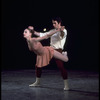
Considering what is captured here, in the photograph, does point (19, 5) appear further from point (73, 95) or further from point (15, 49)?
point (73, 95)

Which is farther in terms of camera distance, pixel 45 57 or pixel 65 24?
pixel 65 24

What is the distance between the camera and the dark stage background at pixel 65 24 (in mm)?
8500

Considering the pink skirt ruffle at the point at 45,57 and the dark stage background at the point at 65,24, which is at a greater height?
the dark stage background at the point at 65,24

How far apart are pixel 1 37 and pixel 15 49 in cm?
58

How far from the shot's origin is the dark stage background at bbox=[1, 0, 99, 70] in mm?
8500

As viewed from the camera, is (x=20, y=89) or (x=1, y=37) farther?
(x=1, y=37)

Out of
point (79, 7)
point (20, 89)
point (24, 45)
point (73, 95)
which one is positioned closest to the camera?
point (73, 95)

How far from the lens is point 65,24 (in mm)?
8484

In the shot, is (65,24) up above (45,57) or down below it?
above

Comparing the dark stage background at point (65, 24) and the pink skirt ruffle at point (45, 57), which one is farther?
the dark stage background at point (65, 24)

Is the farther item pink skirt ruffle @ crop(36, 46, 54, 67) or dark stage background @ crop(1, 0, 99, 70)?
dark stage background @ crop(1, 0, 99, 70)

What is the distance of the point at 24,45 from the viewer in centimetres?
908

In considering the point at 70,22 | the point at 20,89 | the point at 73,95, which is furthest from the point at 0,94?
the point at 70,22

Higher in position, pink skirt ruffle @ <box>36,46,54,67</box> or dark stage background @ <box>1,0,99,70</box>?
dark stage background @ <box>1,0,99,70</box>
